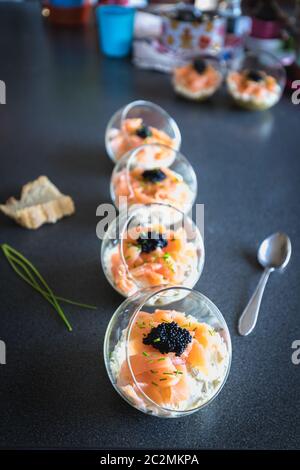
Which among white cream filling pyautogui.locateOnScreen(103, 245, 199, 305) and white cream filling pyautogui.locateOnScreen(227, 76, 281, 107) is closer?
white cream filling pyautogui.locateOnScreen(103, 245, 199, 305)

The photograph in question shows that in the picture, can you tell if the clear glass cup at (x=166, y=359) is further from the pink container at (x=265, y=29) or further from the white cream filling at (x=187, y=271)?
the pink container at (x=265, y=29)

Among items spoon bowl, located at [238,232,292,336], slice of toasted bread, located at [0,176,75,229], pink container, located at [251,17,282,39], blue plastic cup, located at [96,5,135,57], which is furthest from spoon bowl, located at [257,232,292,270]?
blue plastic cup, located at [96,5,135,57]

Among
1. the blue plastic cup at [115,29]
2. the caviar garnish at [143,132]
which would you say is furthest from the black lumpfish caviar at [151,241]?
the blue plastic cup at [115,29]

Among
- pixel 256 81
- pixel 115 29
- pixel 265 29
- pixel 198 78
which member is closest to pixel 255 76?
pixel 256 81

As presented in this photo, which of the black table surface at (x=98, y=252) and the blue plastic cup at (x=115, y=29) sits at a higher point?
the blue plastic cup at (x=115, y=29)

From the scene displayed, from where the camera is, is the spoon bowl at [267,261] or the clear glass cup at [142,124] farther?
the clear glass cup at [142,124]

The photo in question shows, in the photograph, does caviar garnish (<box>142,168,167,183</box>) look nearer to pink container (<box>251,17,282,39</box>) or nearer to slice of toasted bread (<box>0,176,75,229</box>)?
slice of toasted bread (<box>0,176,75,229</box>)

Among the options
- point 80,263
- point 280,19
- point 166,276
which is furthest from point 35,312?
point 280,19

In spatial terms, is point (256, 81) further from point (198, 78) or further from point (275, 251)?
point (275, 251)
